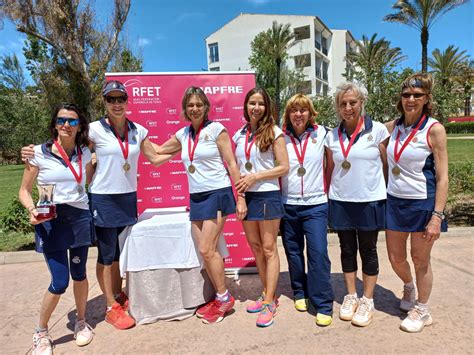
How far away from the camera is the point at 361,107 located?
9.70 ft

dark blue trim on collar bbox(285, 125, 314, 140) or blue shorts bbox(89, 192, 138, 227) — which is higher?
dark blue trim on collar bbox(285, 125, 314, 140)

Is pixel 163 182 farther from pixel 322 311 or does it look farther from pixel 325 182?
pixel 322 311

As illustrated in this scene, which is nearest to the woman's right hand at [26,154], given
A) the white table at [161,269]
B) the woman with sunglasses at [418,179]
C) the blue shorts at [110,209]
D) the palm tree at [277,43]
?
the blue shorts at [110,209]

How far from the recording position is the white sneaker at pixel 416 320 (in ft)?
9.45

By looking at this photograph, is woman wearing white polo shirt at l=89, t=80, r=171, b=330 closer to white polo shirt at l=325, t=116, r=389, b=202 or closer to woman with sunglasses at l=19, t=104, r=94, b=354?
woman with sunglasses at l=19, t=104, r=94, b=354

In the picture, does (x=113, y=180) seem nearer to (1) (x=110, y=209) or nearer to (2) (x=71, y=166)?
(1) (x=110, y=209)

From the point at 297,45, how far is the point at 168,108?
126 ft

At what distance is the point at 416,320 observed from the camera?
2916 millimetres

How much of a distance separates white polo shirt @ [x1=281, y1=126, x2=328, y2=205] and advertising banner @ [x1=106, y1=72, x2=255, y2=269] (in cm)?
133

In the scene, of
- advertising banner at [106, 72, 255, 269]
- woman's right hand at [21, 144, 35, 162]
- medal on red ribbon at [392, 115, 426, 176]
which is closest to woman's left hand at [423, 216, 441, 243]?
medal on red ribbon at [392, 115, 426, 176]

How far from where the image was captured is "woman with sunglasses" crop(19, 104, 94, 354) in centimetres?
269

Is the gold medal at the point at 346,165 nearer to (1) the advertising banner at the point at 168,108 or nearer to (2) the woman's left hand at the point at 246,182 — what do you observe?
(2) the woman's left hand at the point at 246,182

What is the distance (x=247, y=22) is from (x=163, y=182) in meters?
39.5

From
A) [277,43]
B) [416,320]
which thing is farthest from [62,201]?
[277,43]
